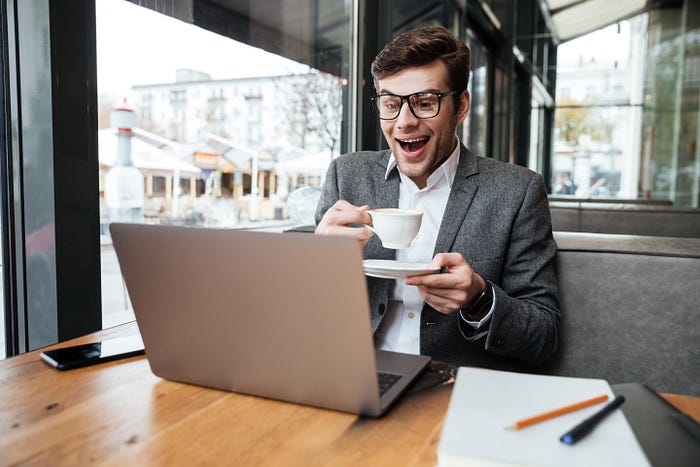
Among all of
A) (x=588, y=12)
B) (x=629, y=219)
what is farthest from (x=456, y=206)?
(x=588, y=12)

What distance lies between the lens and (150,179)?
159 cm

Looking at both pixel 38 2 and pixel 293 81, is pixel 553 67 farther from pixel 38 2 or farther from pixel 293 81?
pixel 38 2

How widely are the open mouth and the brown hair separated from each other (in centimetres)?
15

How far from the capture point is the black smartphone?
0.84 metres

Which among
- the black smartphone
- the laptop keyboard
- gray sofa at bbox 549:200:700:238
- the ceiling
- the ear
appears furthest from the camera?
the ceiling

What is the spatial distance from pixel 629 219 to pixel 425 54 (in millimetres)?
1847

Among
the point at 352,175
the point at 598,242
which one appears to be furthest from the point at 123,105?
the point at 598,242

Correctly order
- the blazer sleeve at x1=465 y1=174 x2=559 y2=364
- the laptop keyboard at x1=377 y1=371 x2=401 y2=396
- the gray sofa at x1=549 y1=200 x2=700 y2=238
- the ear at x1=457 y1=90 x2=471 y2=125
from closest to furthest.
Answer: the laptop keyboard at x1=377 y1=371 x2=401 y2=396 → the blazer sleeve at x1=465 y1=174 x2=559 y2=364 → the ear at x1=457 y1=90 x2=471 y2=125 → the gray sofa at x1=549 y1=200 x2=700 y2=238

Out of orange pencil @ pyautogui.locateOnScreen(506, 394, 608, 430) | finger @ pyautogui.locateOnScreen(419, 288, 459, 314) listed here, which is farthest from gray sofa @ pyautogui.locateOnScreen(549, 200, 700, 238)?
orange pencil @ pyautogui.locateOnScreen(506, 394, 608, 430)

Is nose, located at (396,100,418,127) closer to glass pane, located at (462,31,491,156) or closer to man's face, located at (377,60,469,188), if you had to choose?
man's face, located at (377,60,469,188)

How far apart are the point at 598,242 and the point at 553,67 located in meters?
6.94

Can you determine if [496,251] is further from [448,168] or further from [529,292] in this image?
[448,168]

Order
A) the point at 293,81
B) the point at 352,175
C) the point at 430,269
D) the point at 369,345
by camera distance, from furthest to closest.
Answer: the point at 293,81
the point at 352,175
the point at 430,269
the point at 369,345

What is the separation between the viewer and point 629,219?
2.74 metres
